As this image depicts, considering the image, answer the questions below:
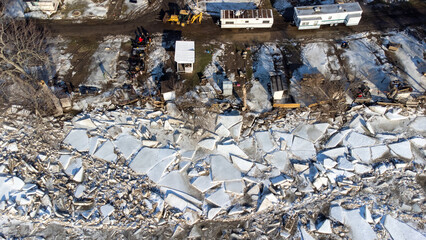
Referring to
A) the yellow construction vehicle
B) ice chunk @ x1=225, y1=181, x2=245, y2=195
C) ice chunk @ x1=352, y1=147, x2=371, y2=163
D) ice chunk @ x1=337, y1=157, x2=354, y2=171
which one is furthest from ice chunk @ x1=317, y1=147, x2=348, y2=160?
the yellow construction vehicle

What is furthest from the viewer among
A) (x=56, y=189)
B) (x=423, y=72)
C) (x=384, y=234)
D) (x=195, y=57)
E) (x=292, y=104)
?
(x=195, y=57)

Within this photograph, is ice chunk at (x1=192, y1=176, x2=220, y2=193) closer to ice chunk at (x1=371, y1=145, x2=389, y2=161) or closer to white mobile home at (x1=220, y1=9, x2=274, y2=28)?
ice chunk at (x1=371, y1=145, x2=389, y2=161)

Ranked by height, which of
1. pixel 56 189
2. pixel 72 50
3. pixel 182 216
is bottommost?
pixel 182 216

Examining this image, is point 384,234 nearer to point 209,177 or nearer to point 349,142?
point 349,142

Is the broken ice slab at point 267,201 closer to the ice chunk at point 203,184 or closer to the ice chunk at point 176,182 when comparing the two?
the ice chunk at point 203,184

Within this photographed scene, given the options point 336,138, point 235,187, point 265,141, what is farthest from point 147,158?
point 336,138

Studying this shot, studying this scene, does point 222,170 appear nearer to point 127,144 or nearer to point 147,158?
point 147,158

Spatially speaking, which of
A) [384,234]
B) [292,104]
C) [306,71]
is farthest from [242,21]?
[384,234]
